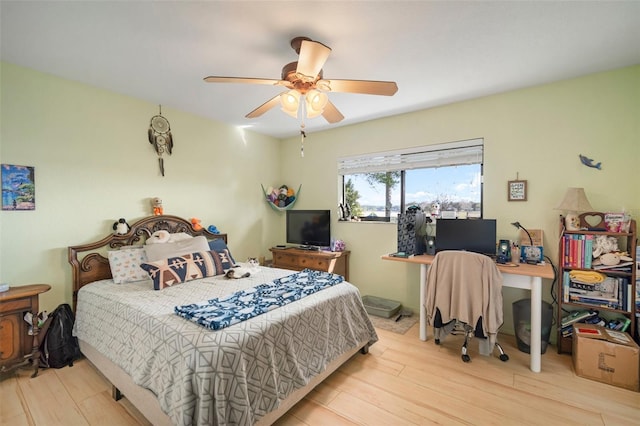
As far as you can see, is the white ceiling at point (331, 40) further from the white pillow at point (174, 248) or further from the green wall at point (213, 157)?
the white pillow at point (174, 248)

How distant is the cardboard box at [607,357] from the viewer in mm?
2045

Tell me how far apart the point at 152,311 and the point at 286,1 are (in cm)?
211

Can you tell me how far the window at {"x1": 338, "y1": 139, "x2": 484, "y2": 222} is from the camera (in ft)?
10.6

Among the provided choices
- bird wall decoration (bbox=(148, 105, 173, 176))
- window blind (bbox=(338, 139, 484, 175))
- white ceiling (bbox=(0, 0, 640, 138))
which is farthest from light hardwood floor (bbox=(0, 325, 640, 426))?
white ceiling (bbox=(0, 0, 640, 138))

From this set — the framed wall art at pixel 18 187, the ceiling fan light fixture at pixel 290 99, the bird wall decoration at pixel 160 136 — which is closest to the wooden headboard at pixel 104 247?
the framed wall art at pixel 18 187

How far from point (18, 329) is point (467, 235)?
4111mm

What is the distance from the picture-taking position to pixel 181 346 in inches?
58.6

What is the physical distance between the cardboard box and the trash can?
0.86 ft

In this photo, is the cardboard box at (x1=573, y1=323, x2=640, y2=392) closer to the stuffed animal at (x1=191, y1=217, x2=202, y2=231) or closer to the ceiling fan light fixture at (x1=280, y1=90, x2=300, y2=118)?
the ceiling fan light fixture at (x1=280, y1=90, x2=300, y2=118)

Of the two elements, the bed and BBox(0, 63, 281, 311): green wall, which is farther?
BBox(0, 63, 281, 311): green wall

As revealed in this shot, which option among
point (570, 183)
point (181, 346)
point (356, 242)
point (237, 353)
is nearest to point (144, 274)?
point (181, 346)

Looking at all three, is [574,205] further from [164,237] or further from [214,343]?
[164,237]

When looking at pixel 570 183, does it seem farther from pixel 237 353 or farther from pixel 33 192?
pixel 33 192

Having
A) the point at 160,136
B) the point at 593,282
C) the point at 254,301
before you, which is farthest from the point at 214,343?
the point at 593,282
